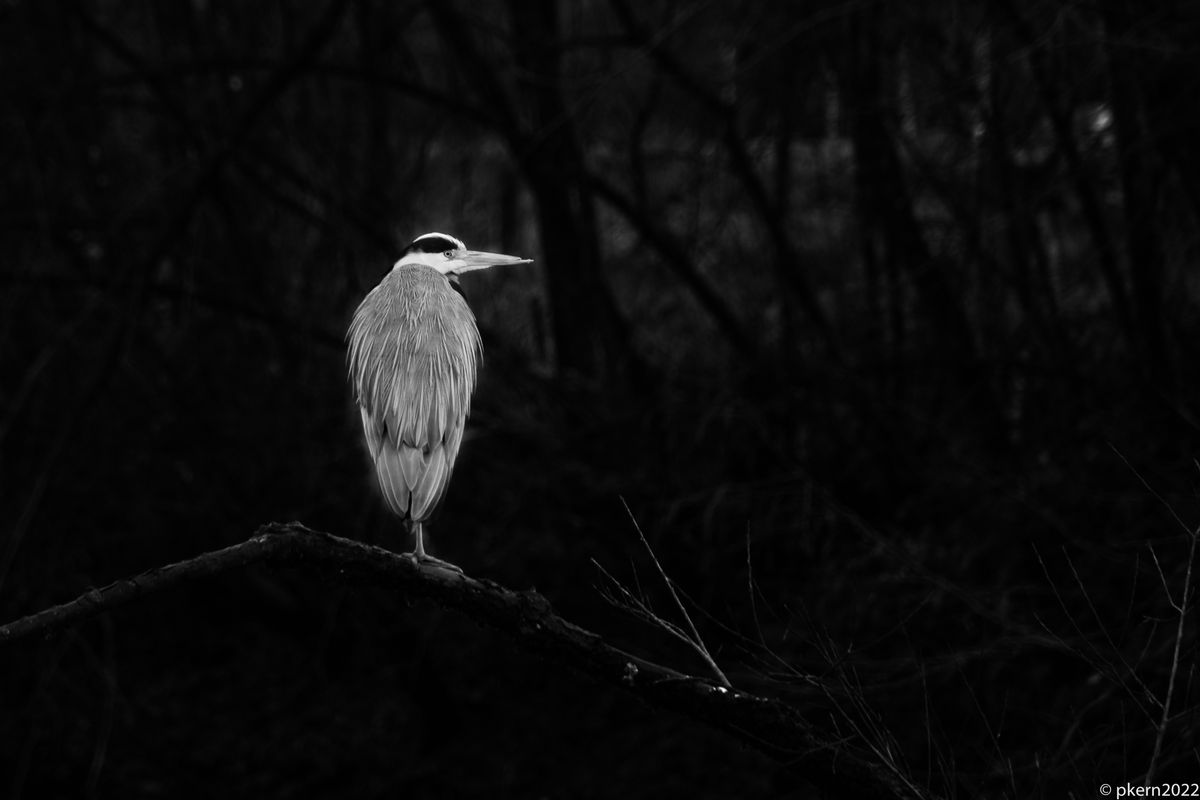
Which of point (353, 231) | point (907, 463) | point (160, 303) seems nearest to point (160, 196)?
point (160, 303)

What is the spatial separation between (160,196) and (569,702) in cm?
420

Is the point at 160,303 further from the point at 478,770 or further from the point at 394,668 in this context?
the point at 478,770

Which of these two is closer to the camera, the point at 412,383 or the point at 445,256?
the point at 412,383

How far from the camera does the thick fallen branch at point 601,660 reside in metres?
3.15

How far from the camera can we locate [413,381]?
4.74 meters

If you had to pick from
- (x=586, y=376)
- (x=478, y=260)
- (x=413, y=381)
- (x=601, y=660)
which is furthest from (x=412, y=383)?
(x=586, y=376)

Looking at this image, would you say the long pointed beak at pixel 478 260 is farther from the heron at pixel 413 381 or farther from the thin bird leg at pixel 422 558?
the thin bird leg at pixel 422 558

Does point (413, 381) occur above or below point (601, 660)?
above

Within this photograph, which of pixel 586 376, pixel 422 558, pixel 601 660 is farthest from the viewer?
pixel 586 376

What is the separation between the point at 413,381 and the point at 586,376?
396 cm

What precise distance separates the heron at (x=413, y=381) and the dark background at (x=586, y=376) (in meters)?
1.87

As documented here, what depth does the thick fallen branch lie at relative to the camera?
10.3 ft

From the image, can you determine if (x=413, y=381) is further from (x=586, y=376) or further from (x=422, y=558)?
(x=586, y=376)

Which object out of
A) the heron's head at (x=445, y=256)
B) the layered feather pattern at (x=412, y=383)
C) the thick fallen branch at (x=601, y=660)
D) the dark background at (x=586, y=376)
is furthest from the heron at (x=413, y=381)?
A: the dark background at (x=586, y=376)
